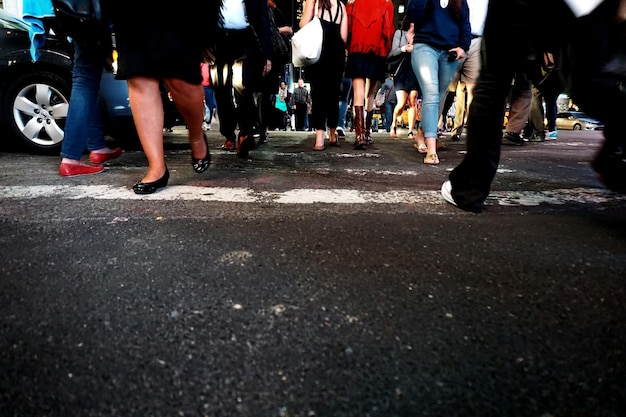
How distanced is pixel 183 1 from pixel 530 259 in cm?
228

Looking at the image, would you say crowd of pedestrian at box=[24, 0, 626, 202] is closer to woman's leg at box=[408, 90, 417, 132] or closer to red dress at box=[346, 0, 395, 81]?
red dress at box=[346, 0, 395, 81]

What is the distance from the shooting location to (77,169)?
2945mm

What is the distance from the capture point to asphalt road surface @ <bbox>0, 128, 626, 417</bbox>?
750 millimetres

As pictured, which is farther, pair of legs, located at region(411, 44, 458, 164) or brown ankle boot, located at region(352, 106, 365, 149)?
brown ankle boot, located at region(352, 106, 365, 149)

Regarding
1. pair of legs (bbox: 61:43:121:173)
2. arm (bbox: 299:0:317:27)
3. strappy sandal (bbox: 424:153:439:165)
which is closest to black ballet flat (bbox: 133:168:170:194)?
pair of legs (bbox: 61:43:121:173)

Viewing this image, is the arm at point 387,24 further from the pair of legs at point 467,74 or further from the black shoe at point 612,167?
the black shoe at point 612,167

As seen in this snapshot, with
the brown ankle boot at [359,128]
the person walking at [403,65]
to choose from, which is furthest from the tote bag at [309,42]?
the person walking at [403,65]

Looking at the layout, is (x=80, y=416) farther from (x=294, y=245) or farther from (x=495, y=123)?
(x=495, y=123)

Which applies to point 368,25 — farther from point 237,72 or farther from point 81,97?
point 81,97

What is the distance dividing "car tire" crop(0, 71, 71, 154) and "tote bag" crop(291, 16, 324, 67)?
2512 mm

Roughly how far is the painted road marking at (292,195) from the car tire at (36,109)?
1673 mm

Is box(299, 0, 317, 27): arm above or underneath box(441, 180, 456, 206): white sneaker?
above

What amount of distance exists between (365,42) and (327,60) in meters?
0.62

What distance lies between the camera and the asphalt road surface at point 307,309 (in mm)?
750
